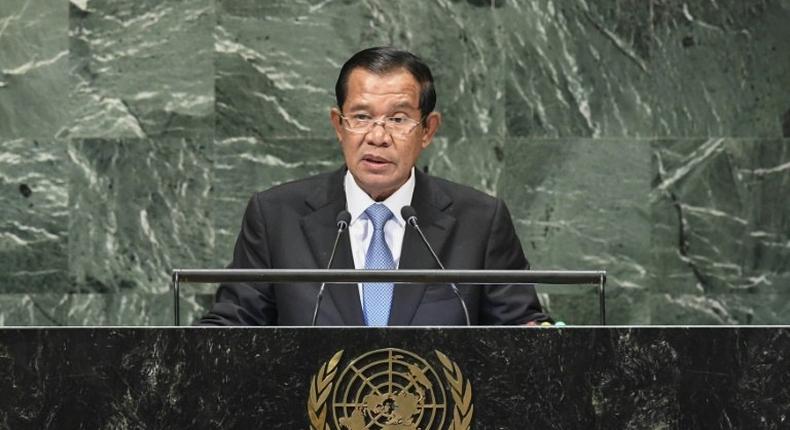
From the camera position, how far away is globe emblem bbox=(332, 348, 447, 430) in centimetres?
317

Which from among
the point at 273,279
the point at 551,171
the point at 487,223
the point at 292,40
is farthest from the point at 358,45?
the point at 273,279

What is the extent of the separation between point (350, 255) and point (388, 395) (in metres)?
1.19

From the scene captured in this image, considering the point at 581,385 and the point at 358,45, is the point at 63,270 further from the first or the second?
the point at 581,385

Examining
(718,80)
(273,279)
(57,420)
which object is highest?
(718,80)

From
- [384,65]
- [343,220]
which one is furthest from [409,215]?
[384,65]

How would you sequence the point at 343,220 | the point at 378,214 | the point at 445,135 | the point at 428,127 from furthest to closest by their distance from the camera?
the point at 445,135
the point at 428,127
the point at 378,214
the point at 343,220

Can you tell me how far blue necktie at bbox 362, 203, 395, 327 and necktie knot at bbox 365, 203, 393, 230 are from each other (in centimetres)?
1

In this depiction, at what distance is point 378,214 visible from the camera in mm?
4402

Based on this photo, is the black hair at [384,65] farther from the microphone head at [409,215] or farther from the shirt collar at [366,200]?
the microphone head at [409,215]

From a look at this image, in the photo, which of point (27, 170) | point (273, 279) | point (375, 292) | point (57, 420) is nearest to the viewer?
point (57, 420)

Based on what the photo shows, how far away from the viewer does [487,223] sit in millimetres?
4508

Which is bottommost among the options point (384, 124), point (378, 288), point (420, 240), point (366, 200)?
point (378, 288)

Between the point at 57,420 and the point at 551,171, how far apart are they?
11.4 ft

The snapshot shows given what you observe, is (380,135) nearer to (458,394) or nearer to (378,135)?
(378,135)
